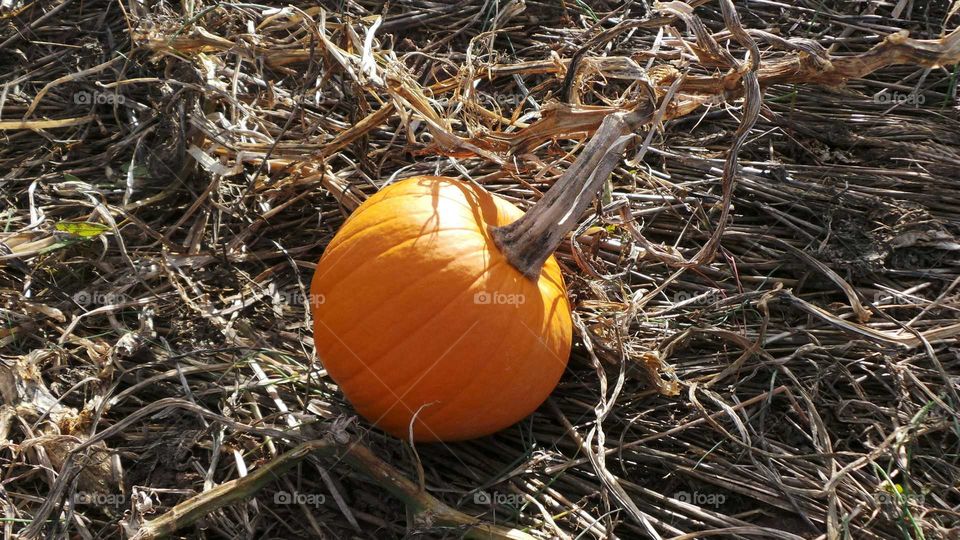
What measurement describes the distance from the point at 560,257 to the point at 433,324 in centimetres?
87

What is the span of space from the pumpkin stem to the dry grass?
181 millimetres

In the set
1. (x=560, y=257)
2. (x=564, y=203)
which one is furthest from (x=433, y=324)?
(x=560, y=257)

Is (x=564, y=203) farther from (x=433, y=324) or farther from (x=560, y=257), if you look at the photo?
(x=560, y=257)

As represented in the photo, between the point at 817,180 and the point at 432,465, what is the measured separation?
1948mm

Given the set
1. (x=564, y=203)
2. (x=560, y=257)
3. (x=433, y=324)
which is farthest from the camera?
(x=560, y=257)

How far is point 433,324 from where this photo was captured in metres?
2.44

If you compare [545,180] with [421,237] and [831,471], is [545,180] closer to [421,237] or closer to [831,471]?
[421,237]

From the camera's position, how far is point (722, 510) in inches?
104

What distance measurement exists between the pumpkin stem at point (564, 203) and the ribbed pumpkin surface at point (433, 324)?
5cm

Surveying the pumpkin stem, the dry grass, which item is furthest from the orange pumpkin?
the dry grass

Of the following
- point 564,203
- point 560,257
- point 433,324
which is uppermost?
point 564,203

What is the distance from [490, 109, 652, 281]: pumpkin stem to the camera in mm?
2535

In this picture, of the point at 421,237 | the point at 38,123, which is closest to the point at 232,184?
the point at 38,123

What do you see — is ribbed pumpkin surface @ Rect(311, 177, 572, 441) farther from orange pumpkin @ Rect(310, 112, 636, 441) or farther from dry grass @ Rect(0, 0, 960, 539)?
dry grass @ Rect(0, 0, 960, 539)
